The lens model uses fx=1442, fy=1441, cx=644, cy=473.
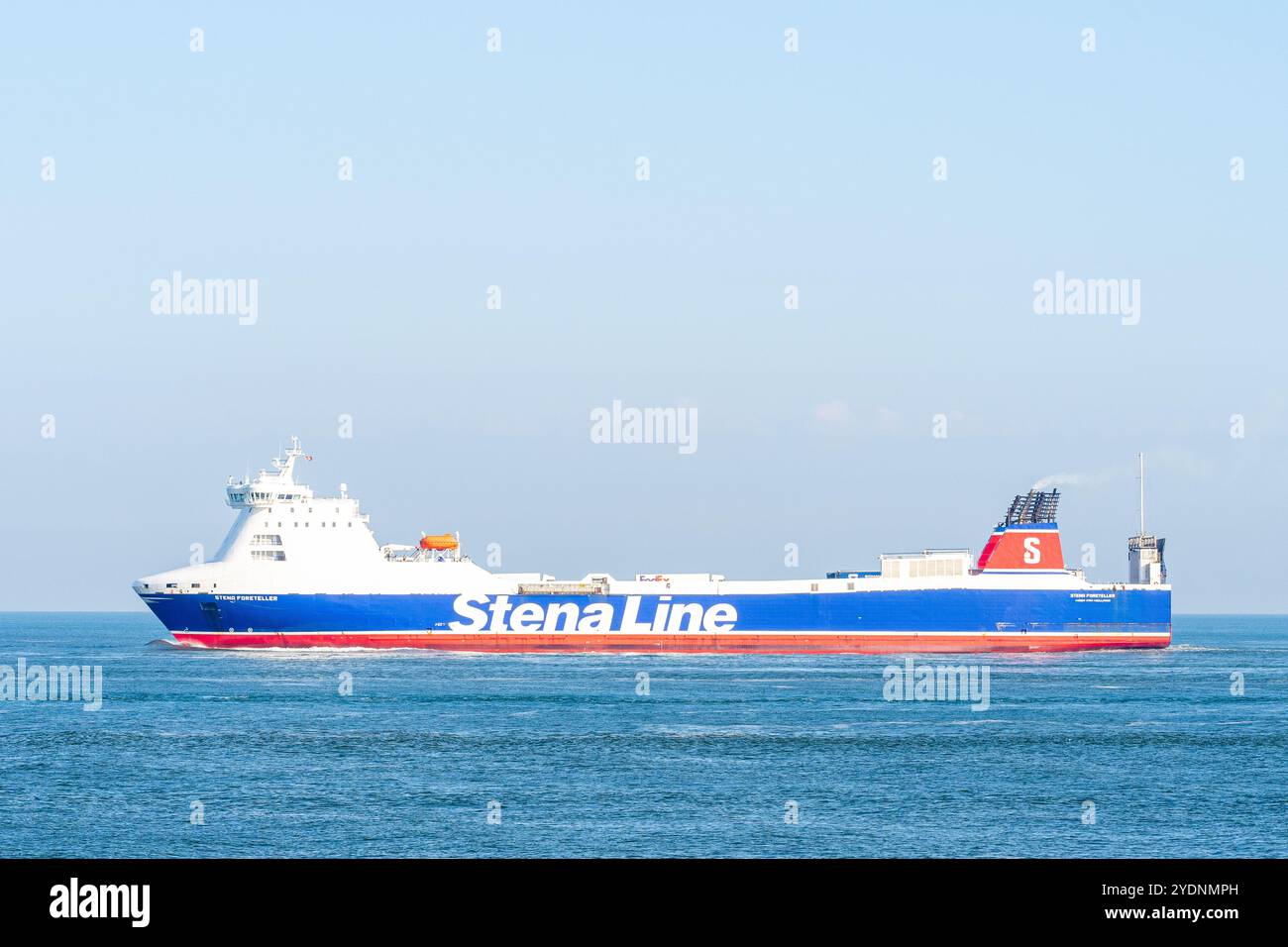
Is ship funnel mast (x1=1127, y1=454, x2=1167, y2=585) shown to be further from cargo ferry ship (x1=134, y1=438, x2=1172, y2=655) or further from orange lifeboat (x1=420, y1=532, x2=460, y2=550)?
orange lifeboat (x1=420, y1=532, x2=460, y2=550)

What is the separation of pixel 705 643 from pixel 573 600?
745cm

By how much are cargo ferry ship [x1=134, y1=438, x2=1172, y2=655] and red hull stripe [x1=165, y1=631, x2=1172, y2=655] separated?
0.07 meters

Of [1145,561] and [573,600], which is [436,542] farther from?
[1145,561]

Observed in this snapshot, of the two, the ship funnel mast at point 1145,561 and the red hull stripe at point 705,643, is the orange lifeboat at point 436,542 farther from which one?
the ship funnel mast at point 1145,561

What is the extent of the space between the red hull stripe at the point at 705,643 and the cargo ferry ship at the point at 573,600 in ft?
0.25

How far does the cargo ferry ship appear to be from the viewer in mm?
74188

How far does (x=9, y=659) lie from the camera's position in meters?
84.1

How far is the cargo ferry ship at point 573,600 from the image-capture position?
74188 mm

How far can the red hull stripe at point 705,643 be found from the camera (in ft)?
246

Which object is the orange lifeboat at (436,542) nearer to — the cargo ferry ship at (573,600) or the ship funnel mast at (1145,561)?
the cargo ferry ship at (573,600)

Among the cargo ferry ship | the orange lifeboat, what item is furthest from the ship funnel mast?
the orange lifeboat

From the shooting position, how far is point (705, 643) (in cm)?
7681

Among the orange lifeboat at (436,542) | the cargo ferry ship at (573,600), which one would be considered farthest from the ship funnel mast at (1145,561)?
the orange lifeboat at (436,542)
